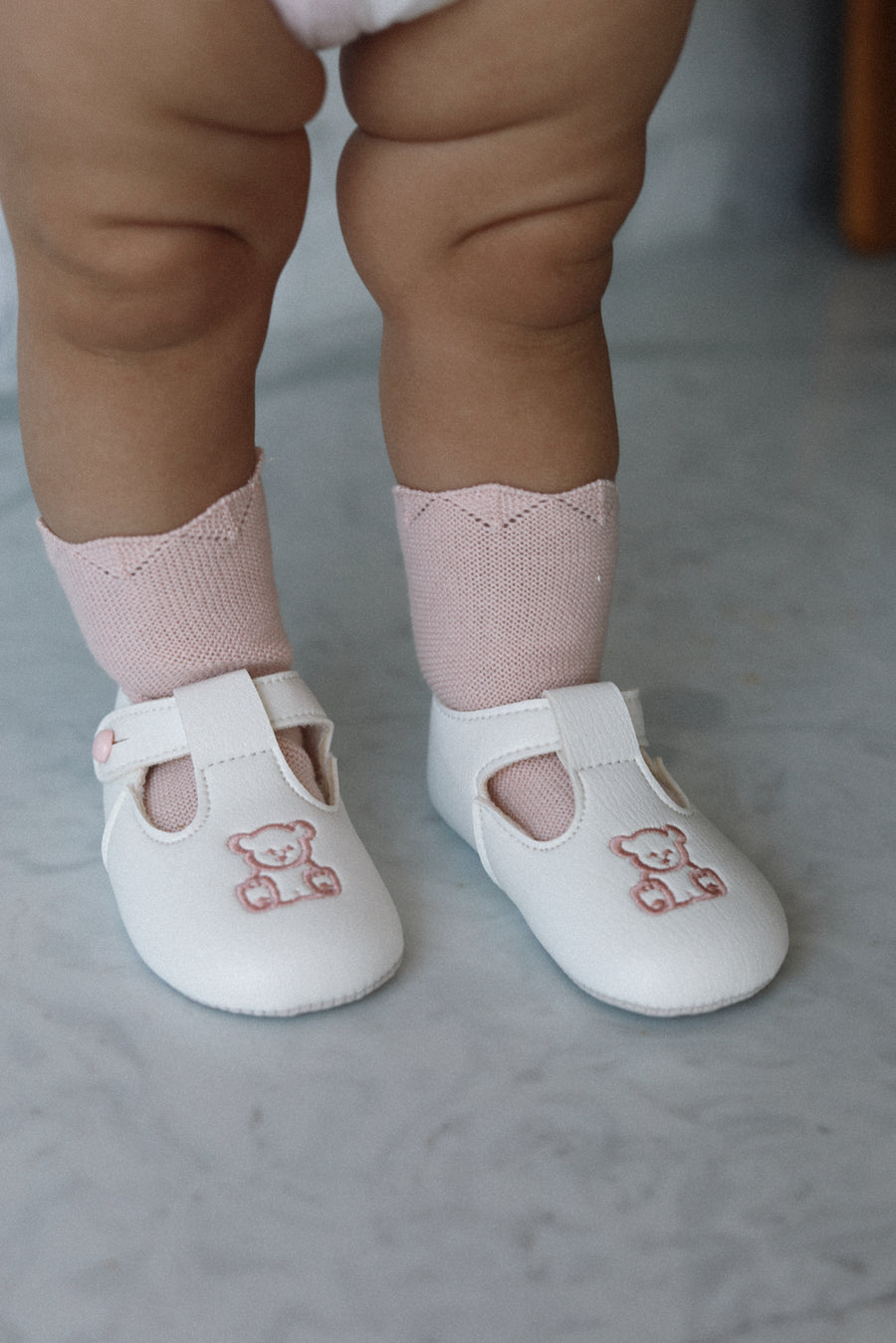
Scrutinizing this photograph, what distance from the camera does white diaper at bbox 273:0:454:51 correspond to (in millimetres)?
444

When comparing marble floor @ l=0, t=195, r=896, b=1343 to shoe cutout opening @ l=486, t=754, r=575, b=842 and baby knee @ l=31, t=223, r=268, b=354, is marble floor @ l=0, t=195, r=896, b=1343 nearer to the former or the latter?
shoe cutout opening @ l=486, t=754, r=575, b=842

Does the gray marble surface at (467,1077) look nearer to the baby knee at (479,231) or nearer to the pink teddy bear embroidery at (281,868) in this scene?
the pink teddy bear embroidery at (281,868)

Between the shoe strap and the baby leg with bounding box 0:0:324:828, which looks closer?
the baby leg with bounding box 0:0:324:828

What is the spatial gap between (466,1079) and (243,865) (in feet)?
0.39

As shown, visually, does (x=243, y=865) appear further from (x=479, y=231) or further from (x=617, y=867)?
(x=479, y=231)

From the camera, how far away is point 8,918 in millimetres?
589

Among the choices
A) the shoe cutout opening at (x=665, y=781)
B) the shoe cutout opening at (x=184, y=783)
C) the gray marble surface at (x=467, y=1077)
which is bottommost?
the gray marble surface at (x=467, y=1077)

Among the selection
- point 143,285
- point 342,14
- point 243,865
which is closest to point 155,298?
point 143,285

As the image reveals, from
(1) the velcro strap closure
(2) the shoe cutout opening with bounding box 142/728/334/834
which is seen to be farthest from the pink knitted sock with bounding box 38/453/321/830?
(1) the velcro strap closure

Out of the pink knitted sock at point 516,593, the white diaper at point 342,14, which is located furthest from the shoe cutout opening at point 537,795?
the white diaper at point 342,14

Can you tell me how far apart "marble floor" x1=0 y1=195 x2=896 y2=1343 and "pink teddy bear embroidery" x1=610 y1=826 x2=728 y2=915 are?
46 millimetres

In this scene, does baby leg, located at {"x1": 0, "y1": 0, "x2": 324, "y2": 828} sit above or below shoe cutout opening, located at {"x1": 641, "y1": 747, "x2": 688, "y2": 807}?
above

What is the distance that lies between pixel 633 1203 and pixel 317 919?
0.51ft

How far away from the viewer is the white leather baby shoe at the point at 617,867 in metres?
0.52
